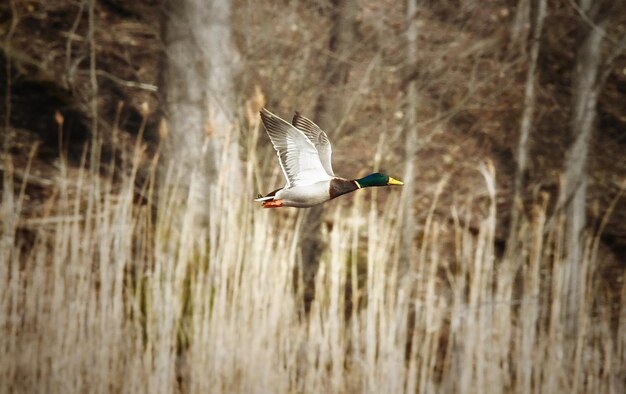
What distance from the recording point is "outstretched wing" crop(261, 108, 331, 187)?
1692 mm

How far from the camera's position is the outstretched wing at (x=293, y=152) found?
1.69 meters

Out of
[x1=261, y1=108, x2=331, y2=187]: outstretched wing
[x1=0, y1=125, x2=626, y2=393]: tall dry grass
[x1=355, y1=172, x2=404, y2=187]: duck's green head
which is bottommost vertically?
[x1=0, y1=125, x2=626, y2=393]: tall dry grass

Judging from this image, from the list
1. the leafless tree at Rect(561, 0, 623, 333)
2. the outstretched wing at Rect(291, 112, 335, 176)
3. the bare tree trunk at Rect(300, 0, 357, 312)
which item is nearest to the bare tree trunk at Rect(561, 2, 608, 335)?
the leafless tree at Rect(561, 0, 623, 333)

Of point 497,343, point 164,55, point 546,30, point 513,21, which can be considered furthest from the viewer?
point 546,30

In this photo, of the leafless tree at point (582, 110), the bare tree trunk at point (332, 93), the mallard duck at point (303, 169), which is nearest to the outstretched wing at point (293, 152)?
the mallard duck at point (303, 169)

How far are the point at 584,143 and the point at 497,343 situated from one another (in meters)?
2.34

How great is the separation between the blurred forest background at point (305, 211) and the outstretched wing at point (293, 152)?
282 millimetres

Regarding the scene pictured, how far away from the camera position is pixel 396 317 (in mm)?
3244

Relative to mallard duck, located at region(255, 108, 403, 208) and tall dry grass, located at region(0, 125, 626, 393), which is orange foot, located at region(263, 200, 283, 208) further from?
tall dry grass, located at region(0, 125, 626, 393)

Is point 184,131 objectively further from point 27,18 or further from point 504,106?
point 504,106

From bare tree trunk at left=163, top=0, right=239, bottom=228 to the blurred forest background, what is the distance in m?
0.01

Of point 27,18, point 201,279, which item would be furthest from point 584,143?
point 27,18

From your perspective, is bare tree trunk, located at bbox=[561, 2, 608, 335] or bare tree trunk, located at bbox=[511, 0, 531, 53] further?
bare tree trunk, located at bbox=[511, 0, 531, 53]

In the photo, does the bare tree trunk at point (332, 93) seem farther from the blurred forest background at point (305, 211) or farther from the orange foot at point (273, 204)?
the orange foot at point (273, 204)
